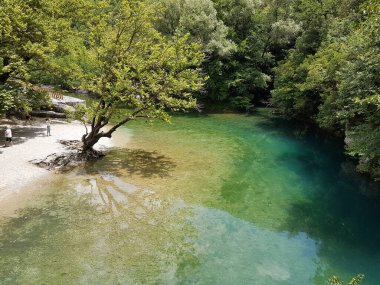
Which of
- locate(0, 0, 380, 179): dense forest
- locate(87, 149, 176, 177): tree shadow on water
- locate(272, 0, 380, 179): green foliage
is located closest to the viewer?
locate(272, 0, 380, 179): green foliage

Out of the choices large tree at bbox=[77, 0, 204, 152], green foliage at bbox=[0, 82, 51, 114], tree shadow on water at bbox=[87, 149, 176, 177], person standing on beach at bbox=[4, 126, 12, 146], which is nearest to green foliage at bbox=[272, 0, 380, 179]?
large tree at bbox=[77, 0, 204, 152]

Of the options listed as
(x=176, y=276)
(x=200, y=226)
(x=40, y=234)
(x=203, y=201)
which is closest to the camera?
(x=176, y=276)

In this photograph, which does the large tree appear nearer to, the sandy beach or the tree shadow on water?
the tree shadow on water

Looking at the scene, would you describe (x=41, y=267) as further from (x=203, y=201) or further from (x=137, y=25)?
(x=137, y=25)

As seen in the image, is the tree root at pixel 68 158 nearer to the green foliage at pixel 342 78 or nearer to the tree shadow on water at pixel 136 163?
the tree shadow on water at pixel 136 163

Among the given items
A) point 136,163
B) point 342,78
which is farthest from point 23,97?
point 342,78

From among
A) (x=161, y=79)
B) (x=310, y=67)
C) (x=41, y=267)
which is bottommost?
(x=41, y=267)

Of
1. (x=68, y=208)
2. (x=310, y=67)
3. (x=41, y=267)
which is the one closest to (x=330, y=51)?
(x=310, y=67)
